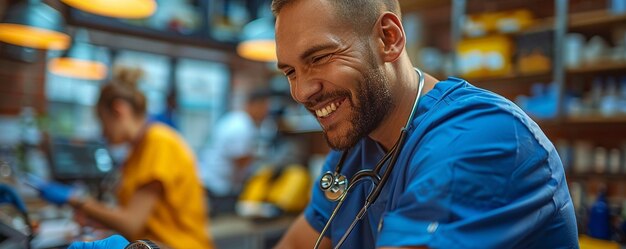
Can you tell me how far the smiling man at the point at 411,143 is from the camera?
2.31ft

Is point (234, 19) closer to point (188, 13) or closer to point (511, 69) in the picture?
point (188, 13)

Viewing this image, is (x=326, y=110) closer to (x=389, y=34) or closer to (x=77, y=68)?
(x=389, y=34)

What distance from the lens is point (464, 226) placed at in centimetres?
68

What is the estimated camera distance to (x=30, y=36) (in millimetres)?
2543

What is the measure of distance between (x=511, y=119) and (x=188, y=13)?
3504mm

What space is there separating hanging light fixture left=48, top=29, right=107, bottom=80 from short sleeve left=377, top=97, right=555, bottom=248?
13.6 ft

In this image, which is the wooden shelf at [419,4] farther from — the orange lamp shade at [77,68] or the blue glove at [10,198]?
the blue glove at [10,198]

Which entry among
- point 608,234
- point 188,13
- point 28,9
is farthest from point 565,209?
point 188,13

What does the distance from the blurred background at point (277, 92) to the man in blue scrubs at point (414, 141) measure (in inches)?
44.7

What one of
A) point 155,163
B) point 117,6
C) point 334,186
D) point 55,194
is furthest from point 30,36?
point 334,186

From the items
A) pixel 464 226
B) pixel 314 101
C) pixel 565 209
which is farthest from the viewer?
pixel 314 101

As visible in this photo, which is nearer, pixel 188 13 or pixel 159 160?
pixel 159 160

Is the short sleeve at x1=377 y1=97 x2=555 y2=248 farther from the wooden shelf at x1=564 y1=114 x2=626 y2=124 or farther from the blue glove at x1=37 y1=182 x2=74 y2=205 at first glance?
the wooden shelf at x1=564 y1=114 x2=626 y2=124

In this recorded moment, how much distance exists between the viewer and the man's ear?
0.96 meters
